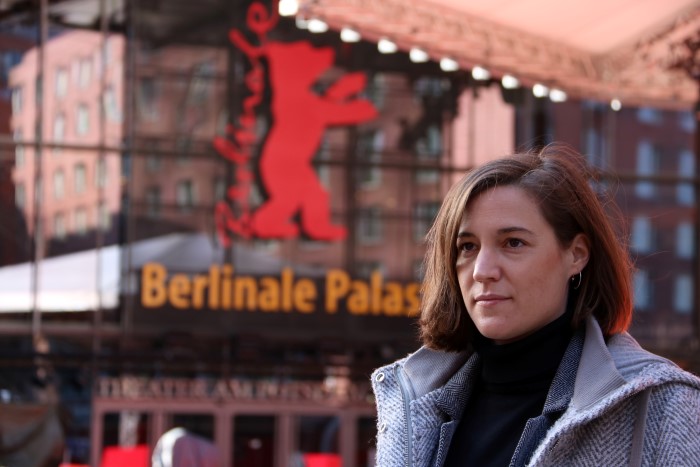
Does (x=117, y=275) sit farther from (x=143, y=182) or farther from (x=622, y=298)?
(x=622, y=298)

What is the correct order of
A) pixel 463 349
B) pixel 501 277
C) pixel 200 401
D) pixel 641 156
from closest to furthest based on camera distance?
pixel 501 277 → pixel 463 349 → pixel 200 401 → pixel 641 156

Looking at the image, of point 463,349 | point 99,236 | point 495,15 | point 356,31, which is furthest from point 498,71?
point 463,349

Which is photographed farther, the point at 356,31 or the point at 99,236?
the point at 99,236

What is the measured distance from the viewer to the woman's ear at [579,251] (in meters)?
2.00

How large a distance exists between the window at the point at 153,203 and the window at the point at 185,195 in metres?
0.21

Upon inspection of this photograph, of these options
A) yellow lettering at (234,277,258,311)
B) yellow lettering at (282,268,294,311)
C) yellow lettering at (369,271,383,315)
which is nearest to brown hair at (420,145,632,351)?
yellow lettering at (234,277,258,311)

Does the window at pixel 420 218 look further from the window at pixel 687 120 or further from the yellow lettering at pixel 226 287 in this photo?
the window at pixel 687 120

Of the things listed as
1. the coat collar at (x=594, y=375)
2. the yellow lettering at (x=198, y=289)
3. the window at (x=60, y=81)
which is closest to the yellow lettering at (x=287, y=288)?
the yellow lettering at (x=198, y=289)

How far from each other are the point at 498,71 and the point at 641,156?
4389 millimetres

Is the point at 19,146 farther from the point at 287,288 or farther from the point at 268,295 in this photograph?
the point at 287,288

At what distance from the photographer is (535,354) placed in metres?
1.95

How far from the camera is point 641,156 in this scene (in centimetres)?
1622

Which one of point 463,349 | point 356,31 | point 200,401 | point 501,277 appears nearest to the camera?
point 501,277

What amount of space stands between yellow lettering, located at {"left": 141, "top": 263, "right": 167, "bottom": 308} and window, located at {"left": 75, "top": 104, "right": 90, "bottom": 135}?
61.9 inches
